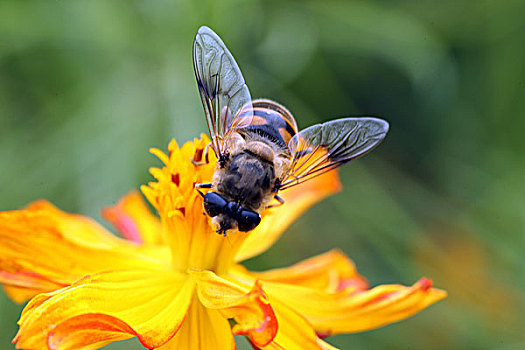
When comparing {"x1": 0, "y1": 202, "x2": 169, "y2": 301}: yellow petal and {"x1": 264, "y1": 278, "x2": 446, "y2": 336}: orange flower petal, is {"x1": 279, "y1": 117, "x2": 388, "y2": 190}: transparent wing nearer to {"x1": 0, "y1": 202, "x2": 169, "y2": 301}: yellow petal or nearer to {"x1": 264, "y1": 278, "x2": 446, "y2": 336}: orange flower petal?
{"x1": 264, "y1": 278, "x2": 446, "y2": 336}: orange flower petal

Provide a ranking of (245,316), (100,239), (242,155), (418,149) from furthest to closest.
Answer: (418,149), (100,239), (242,155), (245,316)

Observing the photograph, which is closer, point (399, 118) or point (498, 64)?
point (498, 64)

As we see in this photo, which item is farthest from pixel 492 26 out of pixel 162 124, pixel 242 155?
pixel 242 155

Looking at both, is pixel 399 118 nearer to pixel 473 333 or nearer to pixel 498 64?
pixel 498 64

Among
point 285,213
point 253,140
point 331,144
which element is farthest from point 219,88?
point 285,213

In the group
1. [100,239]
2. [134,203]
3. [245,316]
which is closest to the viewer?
[245,316]

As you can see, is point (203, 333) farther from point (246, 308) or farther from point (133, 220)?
point (133, 220)

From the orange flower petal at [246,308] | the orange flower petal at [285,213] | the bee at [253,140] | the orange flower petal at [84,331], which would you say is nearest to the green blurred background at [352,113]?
the orange flower petal at [285,213]
